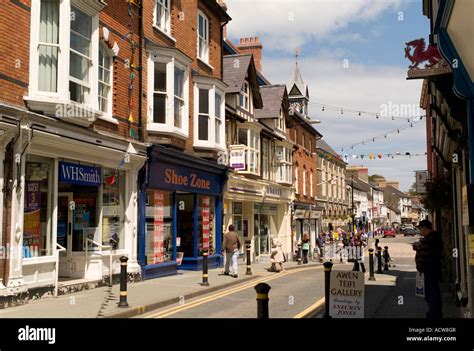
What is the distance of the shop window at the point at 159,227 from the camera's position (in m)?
16.1

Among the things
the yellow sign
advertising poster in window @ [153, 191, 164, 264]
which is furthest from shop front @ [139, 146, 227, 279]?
the yellow sign

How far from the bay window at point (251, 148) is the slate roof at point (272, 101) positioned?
318cm

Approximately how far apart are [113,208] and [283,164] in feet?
59.4

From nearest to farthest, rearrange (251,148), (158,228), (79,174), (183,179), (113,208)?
(79,174), (113,208), (158,228), (183,179), (251,148)

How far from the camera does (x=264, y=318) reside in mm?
6602

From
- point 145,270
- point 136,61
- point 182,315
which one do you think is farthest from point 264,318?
point 136,61

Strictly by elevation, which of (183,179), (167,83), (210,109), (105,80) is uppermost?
(167,83)

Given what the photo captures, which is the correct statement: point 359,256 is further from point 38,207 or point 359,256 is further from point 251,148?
point 38,207

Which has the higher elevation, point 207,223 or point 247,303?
point 207,223

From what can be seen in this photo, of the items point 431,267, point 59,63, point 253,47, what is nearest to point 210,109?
point 59,63

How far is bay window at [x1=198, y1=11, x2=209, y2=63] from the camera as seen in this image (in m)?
20.3

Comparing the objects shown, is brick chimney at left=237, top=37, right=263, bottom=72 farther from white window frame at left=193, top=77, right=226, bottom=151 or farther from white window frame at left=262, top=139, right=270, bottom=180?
white window frame at left=193, top=77, right=226, bottom=151

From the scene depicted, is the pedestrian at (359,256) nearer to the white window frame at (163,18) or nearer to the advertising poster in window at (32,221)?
the advertising poster in window at (32,221)

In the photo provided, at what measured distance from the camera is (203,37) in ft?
67.6
